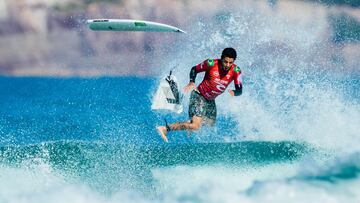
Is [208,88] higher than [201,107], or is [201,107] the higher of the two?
[208,88]

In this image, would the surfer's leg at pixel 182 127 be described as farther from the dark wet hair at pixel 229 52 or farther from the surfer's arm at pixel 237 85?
the dark wet hair at pixel 229 52

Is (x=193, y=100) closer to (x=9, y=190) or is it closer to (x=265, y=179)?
(x=265, y=179)

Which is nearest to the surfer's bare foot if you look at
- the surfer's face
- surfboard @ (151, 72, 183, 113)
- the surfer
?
the surfer

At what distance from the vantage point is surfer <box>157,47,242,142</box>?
10320 millimetres

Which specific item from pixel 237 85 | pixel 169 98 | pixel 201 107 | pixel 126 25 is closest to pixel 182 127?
pixel 201 107

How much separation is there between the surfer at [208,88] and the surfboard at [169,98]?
0.30 metres

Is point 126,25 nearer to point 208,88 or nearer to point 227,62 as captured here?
point 208,88

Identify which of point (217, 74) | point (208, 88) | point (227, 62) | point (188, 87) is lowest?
point (208, 88)

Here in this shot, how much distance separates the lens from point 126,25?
37.5 ft

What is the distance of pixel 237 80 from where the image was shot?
10.5 m

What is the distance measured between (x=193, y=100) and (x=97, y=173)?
3.73m

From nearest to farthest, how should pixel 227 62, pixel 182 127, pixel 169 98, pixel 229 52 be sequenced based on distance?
1. pixel 229 52
2. pixel 227 62
3. pixel 182 127
4. pixel 169 98

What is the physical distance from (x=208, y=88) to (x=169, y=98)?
903 millimetres

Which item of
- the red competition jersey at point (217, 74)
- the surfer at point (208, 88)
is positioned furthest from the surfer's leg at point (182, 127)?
the red competition jersey at point (217, 74)
